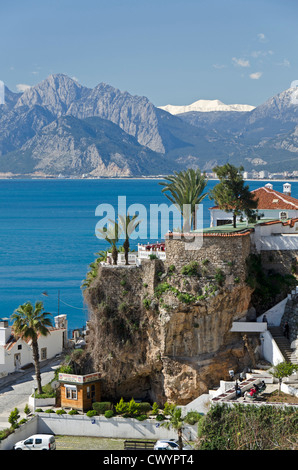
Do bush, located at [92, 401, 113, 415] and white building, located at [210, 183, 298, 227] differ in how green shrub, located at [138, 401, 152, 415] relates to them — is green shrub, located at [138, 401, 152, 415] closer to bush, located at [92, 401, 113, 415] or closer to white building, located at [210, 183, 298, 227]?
bush, located at [92, 401, 113, 415]

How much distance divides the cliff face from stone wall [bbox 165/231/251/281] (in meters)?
0.77

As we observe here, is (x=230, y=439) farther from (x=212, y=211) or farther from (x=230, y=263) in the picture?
(x=212, y=211)

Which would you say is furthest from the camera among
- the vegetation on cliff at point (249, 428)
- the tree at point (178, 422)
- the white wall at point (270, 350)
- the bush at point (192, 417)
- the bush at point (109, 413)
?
the white wall at point (270, 350)

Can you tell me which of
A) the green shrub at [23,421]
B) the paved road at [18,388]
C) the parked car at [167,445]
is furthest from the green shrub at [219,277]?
the paved road at [18,388]

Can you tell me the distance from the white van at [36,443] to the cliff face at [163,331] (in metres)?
8.75

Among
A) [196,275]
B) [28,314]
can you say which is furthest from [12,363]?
[196,275]

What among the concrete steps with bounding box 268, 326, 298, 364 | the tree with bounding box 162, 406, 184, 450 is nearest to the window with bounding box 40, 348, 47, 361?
the tree with bounding box 162, 406, 184, 450

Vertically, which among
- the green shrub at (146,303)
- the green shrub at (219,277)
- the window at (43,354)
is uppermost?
the green shrub at (219,277)

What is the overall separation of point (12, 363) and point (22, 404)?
24.0ft

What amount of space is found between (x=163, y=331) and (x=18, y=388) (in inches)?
478

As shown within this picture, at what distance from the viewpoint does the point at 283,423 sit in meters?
35.4

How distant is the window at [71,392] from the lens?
148ft

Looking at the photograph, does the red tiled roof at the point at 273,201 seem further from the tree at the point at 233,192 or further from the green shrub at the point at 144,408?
the green shrub at the point at 144,408

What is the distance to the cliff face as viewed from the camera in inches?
1790
